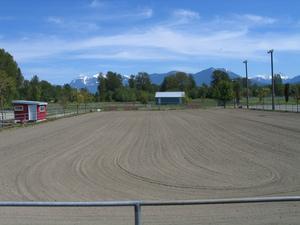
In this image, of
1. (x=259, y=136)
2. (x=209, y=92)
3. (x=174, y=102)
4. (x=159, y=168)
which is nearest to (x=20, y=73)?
(x=174, y=102)

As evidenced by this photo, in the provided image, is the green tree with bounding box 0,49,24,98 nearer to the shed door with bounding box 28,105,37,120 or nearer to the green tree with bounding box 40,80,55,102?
the green tree with bounding box 40,80,55,102

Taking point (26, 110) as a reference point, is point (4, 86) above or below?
above

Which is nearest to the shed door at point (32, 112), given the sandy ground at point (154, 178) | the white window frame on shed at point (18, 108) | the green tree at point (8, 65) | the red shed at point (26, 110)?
the red shed at point (26, 110)

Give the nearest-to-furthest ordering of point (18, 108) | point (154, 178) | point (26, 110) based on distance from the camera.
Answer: point (154, 178) → point (26, 110) → point (18, 108)

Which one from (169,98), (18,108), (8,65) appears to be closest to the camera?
(18,108)

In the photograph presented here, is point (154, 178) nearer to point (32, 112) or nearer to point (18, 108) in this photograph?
point (18, 108)

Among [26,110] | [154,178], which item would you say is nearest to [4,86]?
[26,110]

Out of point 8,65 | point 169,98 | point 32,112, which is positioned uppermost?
point 8,65

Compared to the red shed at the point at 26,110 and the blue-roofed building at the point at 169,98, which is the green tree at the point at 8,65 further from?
the red shed at the point at 26,110

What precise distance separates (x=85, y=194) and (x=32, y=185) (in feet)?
7.33

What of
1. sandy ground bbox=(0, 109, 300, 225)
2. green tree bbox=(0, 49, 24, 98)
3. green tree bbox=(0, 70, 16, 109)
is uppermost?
green tree bbox=(0, 49, 24, 98)

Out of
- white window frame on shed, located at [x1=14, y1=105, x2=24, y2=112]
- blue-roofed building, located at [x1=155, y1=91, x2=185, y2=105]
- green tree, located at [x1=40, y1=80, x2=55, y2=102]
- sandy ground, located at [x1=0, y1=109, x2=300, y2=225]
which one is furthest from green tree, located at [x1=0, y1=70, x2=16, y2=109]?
blue-roofed building, located at [x1=155, y1=91, x2=185, y2=105]

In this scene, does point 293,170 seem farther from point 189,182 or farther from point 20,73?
point 20,73

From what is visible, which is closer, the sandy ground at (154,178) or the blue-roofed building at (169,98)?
the sandy ground at (154,178)
